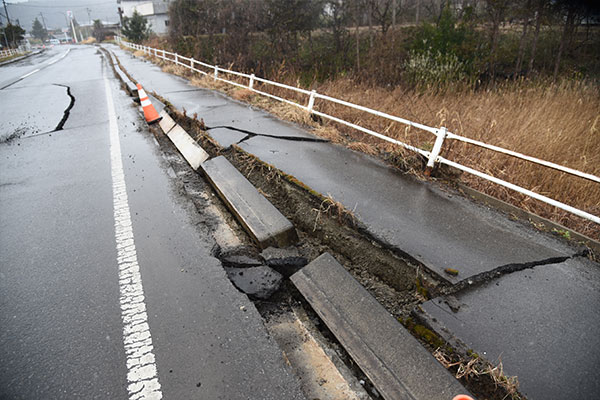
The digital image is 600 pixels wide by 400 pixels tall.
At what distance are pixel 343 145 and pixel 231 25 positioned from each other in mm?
17711

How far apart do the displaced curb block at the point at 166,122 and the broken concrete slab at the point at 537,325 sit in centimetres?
663

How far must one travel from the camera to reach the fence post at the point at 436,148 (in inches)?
179

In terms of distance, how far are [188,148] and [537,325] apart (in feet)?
18.5

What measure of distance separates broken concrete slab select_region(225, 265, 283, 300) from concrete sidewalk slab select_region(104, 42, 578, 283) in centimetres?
119

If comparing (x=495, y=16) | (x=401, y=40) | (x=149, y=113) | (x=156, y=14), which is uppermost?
(x=156, y=14)

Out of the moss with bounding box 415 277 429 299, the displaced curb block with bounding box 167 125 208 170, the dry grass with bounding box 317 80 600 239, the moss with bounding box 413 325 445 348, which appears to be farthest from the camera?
the displaced curb block with bounding box 167 125 208 170

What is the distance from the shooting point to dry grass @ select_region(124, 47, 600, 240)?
169 inches

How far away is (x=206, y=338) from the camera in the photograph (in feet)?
7.49

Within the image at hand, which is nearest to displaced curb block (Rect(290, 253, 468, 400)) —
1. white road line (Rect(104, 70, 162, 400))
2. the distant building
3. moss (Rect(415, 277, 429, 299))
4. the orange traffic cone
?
moss (Rect(415, 277, 429, 299))

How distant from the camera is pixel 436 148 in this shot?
15.4ft

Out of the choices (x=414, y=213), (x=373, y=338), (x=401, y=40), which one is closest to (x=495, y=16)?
(x=401, y=40)

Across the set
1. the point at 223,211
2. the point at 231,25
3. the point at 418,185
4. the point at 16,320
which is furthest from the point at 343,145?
the point at 231,25

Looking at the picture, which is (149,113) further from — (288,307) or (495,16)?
(495,16)

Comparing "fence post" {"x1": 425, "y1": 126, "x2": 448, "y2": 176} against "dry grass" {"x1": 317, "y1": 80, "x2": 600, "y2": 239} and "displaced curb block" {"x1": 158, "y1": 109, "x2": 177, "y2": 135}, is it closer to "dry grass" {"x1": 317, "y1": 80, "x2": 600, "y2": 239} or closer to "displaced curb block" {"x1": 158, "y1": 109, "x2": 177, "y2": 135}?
"dry grass" {"x1": 317, "y1": 80, "x2": 600, "y2": 239}
